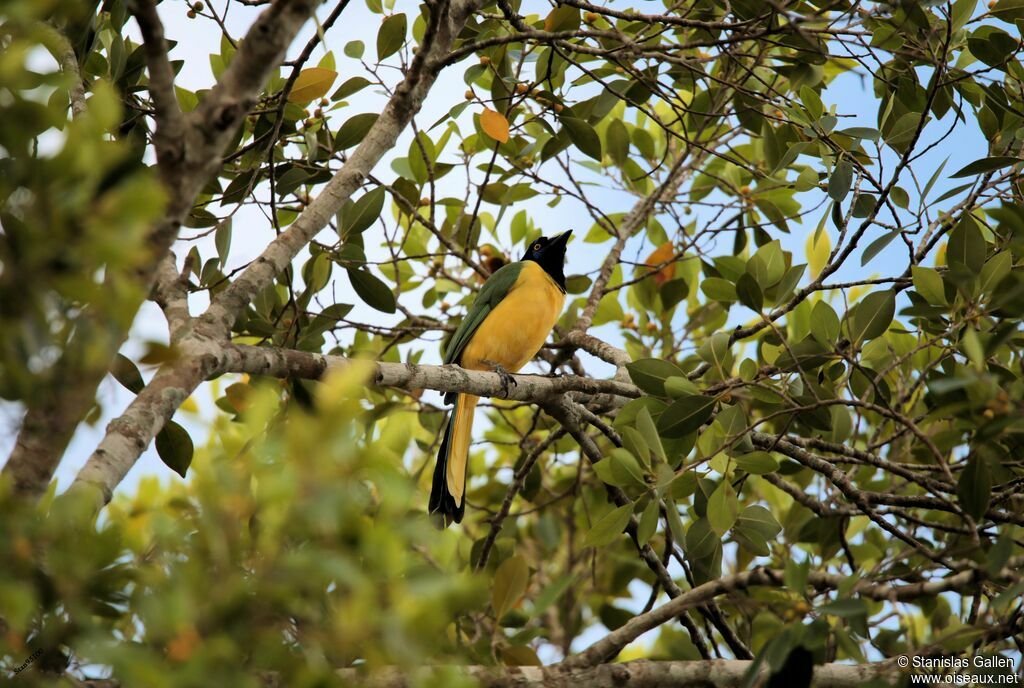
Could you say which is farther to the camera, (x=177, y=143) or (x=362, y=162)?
(x=362, y=162)

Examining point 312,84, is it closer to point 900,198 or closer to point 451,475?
point 451,475

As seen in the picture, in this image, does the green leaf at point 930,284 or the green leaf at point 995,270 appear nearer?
the green leaf at point 995,270

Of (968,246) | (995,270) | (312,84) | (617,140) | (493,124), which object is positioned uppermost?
(617,140)

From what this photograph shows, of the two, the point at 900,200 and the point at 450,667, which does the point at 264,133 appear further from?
the point at 450,667

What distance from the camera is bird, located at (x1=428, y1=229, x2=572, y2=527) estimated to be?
523cm

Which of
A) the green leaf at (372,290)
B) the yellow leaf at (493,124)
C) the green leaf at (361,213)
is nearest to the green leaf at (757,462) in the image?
the yellow leaf at (493,124)

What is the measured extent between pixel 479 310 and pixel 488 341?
0.21m

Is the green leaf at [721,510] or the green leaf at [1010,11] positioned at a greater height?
the green leaf at [1010,11]

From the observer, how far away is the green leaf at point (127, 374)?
3.35m

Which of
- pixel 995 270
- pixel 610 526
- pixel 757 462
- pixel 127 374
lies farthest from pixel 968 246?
pixel 127 374

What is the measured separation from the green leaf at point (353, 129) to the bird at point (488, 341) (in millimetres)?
1456

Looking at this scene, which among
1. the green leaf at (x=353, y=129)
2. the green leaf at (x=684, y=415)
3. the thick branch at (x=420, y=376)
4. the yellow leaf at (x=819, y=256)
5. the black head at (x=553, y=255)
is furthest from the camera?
the black head at (x=553, y=255)

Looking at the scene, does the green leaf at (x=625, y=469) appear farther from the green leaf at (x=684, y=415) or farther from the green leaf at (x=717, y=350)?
the green leaf at (x=717, y=350)

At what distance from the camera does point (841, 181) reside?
145 inches
